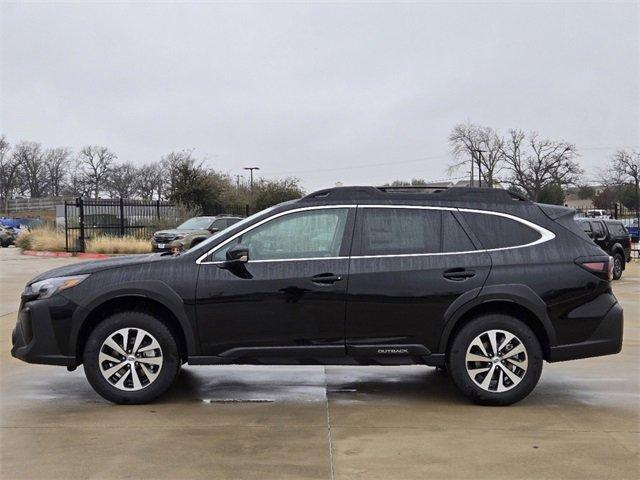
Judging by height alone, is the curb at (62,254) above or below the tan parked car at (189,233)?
below

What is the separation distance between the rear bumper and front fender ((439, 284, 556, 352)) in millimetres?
229

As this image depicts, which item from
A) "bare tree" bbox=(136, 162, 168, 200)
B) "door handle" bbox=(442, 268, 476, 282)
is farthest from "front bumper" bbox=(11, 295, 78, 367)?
"bare tree" bbox=(136, 162, 168, 200)

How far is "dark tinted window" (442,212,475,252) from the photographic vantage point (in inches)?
212

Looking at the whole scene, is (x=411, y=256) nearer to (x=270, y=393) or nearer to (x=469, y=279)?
(x=469, y=279)

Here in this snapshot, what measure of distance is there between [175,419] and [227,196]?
121 feet

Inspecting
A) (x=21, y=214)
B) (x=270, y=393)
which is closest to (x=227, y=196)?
(x=270, y=393)

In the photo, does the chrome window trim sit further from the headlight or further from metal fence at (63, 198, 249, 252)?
metal fence at (63, 198, 249, 252)

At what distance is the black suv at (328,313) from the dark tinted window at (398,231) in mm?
25

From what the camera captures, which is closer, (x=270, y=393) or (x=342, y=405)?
(x=342, y=405)

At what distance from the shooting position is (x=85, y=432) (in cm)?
460

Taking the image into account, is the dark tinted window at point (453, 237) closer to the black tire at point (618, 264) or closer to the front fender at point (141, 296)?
the front fender at point (141, 296)

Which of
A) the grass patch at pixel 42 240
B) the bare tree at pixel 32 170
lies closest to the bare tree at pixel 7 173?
the bare tree at pixel 32 170

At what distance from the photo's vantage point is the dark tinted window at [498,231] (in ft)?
17.8

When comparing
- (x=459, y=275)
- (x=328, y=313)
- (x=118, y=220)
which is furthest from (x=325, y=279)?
(x=118, y=220)
